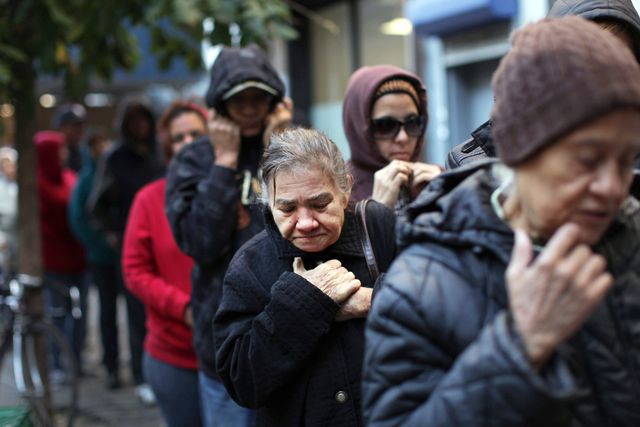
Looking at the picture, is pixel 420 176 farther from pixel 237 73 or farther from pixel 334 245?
pixel 237 73

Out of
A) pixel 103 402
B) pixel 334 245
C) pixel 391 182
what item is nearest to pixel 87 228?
pixel 103 402

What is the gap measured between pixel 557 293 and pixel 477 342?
0.17 meters

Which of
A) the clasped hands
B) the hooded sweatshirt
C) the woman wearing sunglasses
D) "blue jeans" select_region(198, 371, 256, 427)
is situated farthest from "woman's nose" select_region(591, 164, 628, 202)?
the hooded sweatshirt

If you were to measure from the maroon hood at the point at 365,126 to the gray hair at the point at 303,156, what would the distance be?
0.84 metres

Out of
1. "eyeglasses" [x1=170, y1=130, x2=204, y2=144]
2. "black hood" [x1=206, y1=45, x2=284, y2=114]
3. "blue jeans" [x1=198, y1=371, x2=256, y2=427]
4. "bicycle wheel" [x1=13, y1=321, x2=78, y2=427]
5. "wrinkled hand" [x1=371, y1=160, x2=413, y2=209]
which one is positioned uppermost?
"black hood" [x1=206, y1=45, x2=284, y2=114]

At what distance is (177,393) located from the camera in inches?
185

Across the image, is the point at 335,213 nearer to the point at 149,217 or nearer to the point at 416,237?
the point at 416,237

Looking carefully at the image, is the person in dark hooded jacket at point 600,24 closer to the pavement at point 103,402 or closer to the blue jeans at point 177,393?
the blue jeans at point 177,393

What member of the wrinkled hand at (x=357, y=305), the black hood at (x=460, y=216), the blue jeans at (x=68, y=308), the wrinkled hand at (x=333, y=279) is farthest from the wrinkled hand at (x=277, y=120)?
the blue jeans at (x=68, y=308)

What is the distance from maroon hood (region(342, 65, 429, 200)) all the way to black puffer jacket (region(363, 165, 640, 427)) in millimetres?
1969

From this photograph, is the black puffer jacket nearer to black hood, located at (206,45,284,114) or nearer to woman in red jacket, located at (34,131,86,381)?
black hood, located at (206,45,284,114)

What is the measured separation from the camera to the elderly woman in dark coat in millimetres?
2781

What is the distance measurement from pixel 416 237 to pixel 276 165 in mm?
1080

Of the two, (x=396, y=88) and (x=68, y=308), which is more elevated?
(x=396, y=88)
